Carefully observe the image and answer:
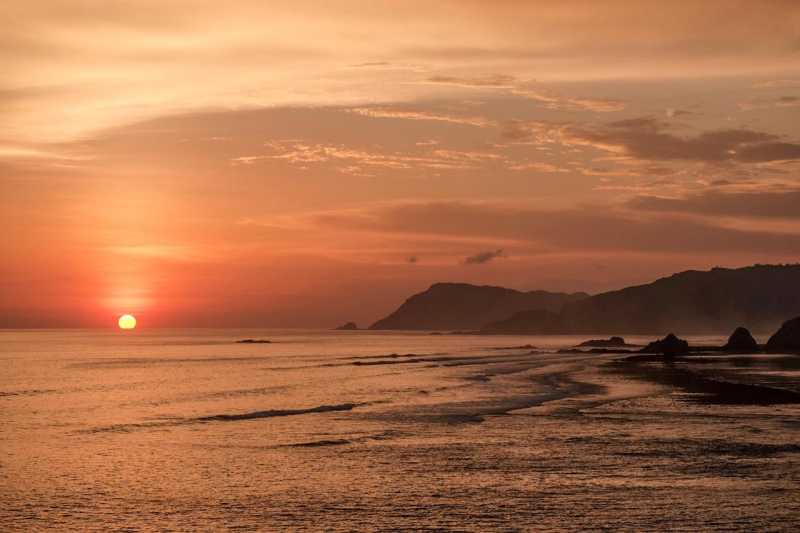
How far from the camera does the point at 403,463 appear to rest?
3631cm

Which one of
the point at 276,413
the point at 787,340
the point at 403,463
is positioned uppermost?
the point at 787,340

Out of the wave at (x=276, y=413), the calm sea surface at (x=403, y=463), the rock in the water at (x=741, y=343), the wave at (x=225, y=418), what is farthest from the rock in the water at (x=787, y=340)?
the wave at (x=276, y=413)

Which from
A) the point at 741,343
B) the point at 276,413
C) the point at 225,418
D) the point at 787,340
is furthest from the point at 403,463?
the point at 741,343

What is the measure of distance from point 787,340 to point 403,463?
476ft

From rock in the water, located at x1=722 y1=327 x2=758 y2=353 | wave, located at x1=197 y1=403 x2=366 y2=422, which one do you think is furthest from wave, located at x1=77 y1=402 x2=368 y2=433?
rock in the water, located at x1=722 y1=327 x2=758 y2=353

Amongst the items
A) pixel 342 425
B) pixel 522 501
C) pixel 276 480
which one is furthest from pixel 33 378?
pixel 522 501

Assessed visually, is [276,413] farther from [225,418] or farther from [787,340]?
[787,340]

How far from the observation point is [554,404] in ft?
204

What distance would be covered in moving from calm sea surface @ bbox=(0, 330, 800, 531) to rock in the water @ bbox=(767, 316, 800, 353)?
322ft

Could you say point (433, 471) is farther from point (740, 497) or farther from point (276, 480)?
point (740, 497)

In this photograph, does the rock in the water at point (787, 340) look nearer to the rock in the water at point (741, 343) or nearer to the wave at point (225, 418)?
the rock in the water at point (741, 343)

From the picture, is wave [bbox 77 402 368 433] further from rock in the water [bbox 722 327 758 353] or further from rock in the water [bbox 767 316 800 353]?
rock in the water [bbox 722 327 758 353]

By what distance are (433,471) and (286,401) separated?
35.8m

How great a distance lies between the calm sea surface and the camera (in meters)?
26.7
